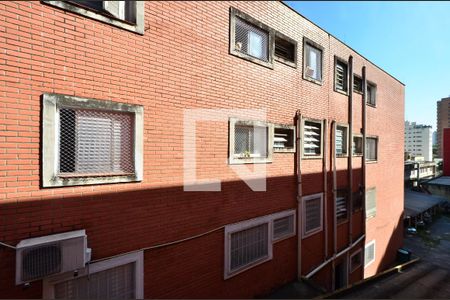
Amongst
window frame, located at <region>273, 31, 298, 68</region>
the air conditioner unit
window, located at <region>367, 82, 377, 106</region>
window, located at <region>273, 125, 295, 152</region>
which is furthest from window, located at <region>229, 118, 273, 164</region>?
window, located at <region>367, 82, 377, 106</region>

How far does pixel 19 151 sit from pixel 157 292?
128 inches

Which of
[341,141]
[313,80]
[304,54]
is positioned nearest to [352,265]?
[341,141]

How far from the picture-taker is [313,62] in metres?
8.34

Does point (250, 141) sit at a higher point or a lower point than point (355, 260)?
higher

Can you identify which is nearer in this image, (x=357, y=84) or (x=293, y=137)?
(x=293, y=137)

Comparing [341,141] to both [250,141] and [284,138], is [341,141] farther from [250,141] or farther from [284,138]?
[250,141]

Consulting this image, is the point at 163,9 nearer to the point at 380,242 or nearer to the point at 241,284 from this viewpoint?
the point at 241,284

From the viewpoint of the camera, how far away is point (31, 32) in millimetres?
3480

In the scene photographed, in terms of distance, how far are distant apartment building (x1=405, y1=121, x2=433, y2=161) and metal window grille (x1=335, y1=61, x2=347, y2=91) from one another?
5628 cm

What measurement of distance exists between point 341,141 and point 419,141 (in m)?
62.1

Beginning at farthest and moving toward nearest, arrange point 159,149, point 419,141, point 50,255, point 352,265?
point 419,141 < point 352,265 < point 159,149 < point 50,255

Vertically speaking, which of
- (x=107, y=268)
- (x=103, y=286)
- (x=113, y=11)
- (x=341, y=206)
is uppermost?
(x=113, y=11)

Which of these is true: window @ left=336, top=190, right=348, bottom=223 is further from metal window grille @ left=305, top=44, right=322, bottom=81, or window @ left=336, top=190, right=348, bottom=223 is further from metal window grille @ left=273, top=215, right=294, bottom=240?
metal window grille @ left=305, top=44, right=322, bottom=81

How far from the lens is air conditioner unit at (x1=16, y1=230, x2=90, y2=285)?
3207 mm
